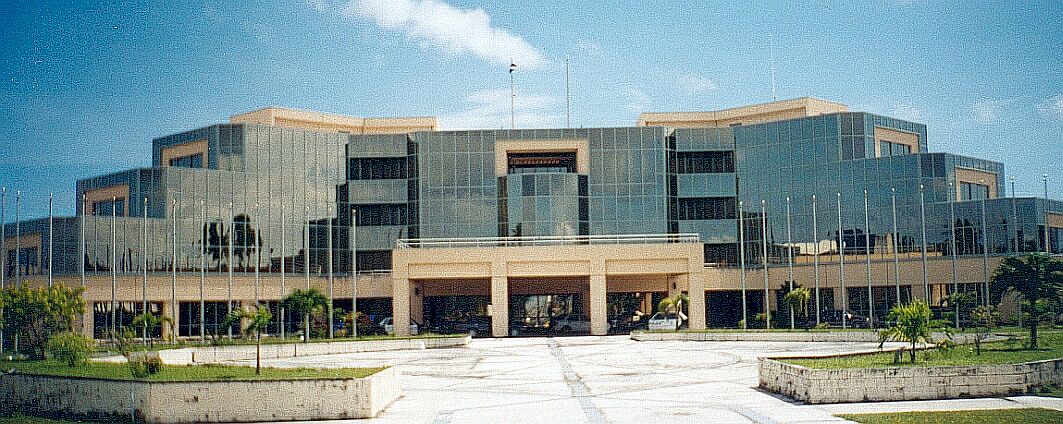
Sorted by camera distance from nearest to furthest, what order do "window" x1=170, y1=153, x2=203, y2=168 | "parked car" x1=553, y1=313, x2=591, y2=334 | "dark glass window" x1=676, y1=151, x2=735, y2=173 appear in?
"parked car" x1=553, y1=313, x2=591, y2=334, "window" x1=170, y1=153, x2=203, y2=168, "dark glass window" x1=676, y1=151, x2=735, y2=173

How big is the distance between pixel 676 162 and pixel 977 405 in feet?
178

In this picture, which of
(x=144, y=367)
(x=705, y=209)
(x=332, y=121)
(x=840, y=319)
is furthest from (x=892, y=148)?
(x=144, y=367)

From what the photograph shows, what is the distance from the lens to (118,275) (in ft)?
198

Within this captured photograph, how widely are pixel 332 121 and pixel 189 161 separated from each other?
14.7 metres

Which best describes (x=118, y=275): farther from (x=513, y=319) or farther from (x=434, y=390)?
(x=434, y=390)

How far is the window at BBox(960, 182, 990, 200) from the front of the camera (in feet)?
224

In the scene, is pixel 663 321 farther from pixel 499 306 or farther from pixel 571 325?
pixel 499 306

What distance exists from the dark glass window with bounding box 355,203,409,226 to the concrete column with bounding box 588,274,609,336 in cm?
1841

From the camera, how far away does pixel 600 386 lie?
30.4 metres

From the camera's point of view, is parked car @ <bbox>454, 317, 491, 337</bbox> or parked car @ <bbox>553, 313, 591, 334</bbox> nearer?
parked car @ <bbox>454, 317, 491, 337</bbox>

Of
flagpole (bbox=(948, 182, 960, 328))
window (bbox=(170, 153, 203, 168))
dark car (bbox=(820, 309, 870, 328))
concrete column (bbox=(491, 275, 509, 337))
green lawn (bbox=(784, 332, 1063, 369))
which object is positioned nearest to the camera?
green lawn (bbox=(784, 332, 1063, 369))

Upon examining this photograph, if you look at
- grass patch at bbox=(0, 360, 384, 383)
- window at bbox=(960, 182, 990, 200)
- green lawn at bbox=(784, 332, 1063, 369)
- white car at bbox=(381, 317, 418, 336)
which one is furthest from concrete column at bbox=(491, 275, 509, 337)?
green lawn at bbox=(784, 332, 1063, 369)

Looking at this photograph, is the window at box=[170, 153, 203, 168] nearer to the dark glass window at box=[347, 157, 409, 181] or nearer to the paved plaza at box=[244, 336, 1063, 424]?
the dark glass window at box=[347, 157, 409, 181]

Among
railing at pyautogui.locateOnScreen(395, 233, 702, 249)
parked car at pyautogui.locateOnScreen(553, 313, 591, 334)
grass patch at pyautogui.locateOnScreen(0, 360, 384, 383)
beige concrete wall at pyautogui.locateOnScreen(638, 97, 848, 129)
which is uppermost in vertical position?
beige concrete wall at pyautogui.locateOnScreen(638, 97, 848, 129)
